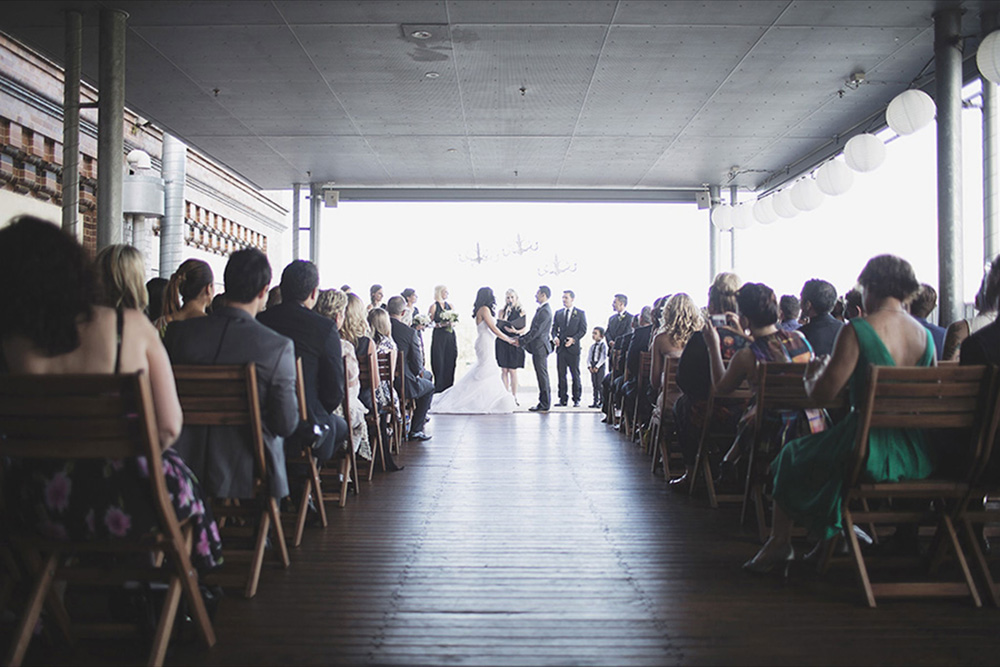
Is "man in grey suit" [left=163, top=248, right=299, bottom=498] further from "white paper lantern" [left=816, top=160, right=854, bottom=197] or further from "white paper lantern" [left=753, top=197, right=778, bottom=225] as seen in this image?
"white paper lantern" [left=753, top=197, right=778, bottom=225]

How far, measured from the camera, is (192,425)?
121 inches

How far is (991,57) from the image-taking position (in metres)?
5.04

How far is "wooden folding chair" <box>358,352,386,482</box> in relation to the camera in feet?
17.7

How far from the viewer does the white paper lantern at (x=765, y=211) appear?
32.8 ft

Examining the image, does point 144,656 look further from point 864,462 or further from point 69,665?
point 864,462

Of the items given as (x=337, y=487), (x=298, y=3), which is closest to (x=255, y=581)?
(x=337, y=487)

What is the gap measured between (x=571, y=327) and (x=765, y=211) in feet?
9.40

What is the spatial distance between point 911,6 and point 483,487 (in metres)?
4.74

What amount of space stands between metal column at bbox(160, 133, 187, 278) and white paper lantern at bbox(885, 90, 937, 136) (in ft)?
30.5

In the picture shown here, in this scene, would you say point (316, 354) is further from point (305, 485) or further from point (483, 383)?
point (483, 383)

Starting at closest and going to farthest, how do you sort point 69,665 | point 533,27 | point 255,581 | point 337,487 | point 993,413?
1. point 69,665
2. point 993,413
3. point 255,581
4. point 337,487
5. point 533,27

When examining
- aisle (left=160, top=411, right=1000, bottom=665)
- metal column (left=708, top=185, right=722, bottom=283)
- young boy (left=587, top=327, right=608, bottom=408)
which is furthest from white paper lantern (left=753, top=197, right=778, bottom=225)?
aisle (left=160, top=411, right=1000, bottom=665)

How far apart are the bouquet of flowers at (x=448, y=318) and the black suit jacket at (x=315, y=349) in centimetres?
517

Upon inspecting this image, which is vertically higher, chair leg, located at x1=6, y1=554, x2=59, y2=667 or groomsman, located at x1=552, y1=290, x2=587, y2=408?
groomsman, located at x1=552, y1=290, x2=587, y2=408
